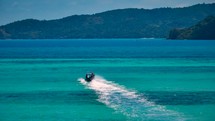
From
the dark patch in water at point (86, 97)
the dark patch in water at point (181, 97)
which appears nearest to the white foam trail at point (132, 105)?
the dark patch in water at point (86, 97)

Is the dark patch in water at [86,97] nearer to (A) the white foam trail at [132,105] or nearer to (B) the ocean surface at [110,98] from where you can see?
(B) the ocean surface at [110,98]

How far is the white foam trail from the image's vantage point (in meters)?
42.4

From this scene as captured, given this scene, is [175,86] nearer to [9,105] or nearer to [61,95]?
[61,95]

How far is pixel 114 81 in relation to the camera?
7381 centimetres

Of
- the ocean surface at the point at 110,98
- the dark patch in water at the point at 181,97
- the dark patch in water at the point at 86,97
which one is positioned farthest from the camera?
the dark patch in water at the point at 86,97

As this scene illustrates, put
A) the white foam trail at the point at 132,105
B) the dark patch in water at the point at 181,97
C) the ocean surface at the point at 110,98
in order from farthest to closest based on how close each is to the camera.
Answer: the dark patch in water at the point at 181,97 < the ocean surface at the point at 110,98 < the white foam trail at the point at 132,105

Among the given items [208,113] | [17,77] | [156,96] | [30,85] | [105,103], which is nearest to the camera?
[208,113]

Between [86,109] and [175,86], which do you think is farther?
[175,86]

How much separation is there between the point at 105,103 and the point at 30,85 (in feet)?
76.5

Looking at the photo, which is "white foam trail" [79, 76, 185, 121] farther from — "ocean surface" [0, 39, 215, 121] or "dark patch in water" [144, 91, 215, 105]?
"dark patch in water" [144, 91, 215, 105]

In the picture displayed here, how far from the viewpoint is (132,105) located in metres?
48.4

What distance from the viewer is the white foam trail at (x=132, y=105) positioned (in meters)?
42.4

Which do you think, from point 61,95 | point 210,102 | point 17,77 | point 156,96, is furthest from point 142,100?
point 17,77

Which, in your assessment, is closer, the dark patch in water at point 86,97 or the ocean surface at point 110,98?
the ocean surface at point 110,98
